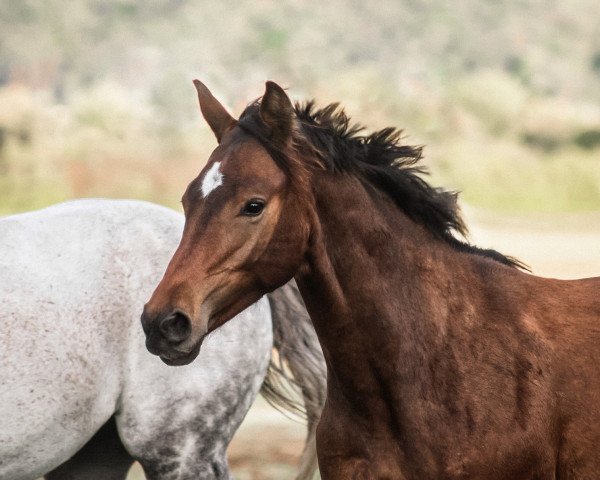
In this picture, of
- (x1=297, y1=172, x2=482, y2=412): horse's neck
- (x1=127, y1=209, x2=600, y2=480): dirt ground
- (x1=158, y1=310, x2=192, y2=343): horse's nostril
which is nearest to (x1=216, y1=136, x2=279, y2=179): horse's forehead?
(x1=297, y1=172, x2=482, y2=412): horse's neck

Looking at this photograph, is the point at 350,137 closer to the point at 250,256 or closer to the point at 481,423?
the point at 250,256

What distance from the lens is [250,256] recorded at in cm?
300

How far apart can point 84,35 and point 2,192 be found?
629 cm

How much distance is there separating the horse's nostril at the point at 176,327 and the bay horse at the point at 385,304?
1 centimetres

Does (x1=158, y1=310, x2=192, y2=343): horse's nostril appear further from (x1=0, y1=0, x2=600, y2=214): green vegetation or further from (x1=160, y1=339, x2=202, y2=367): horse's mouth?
(x1=0, y1=0, x2=600, y2=214): green vegetation

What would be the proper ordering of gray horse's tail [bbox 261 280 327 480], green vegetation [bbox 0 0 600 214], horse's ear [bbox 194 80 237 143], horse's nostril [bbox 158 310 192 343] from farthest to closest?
green vegetation [bbox 0 0 600 214], gray horse's tail [bbox 261 280 327 480], horse's ear [bbox 194 80 237 143], horse's nostril [bbox 158 310 192 343]

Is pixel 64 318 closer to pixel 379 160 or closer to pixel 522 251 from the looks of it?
pixel 379 160

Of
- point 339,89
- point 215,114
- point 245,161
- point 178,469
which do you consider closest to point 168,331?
point 245,161

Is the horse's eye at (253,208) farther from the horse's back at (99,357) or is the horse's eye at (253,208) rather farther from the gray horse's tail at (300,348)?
the gray horse's tail at (300,348)

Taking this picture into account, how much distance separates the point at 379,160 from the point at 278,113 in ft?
1.40

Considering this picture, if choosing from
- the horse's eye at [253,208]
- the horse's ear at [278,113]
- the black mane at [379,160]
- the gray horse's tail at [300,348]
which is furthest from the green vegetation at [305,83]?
the horse's eye at [253,208]

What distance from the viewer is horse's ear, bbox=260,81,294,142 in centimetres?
302

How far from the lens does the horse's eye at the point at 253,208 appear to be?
117 inches

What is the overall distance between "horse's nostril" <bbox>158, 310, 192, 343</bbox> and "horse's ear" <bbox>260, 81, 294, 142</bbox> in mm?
619
